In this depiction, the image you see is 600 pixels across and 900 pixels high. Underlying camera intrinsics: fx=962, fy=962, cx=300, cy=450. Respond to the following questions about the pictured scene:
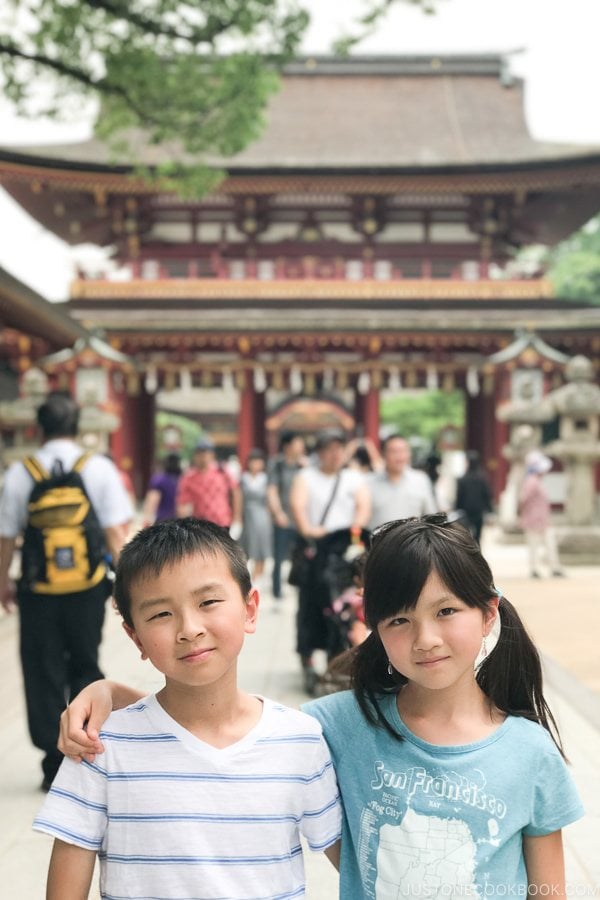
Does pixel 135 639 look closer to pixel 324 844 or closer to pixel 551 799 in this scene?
pixel 324 844

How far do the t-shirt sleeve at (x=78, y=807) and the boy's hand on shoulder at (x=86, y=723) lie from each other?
22mm

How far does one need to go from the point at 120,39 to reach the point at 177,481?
16.9ft

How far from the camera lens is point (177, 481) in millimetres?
9406

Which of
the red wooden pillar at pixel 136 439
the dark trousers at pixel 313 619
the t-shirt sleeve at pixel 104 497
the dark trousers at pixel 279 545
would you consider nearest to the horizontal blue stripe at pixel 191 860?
the t-shirt sleeve at pixel 104 497

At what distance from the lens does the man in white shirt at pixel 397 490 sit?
5559 mm

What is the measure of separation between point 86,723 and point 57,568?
2.33 meters

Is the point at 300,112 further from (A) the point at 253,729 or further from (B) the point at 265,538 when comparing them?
(A) the point at 253,729

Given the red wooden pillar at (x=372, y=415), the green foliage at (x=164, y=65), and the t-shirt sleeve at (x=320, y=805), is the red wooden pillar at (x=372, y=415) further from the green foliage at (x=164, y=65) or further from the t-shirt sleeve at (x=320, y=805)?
the t-shirt sleeve at (x=320, y=805)

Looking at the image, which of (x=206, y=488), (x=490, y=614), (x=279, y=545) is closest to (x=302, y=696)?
(x=206, y=488)

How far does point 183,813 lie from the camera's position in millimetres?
1555

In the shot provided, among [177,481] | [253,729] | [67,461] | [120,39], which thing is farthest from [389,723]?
[120,39]

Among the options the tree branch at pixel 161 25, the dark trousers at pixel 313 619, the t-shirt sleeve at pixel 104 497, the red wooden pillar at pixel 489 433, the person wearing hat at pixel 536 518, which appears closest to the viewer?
the t-shirt sleeve at pixel 104 497

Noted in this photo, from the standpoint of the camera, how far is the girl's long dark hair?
1.64 metres

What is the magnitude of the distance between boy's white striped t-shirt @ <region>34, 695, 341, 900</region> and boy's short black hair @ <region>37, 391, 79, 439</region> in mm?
2719
